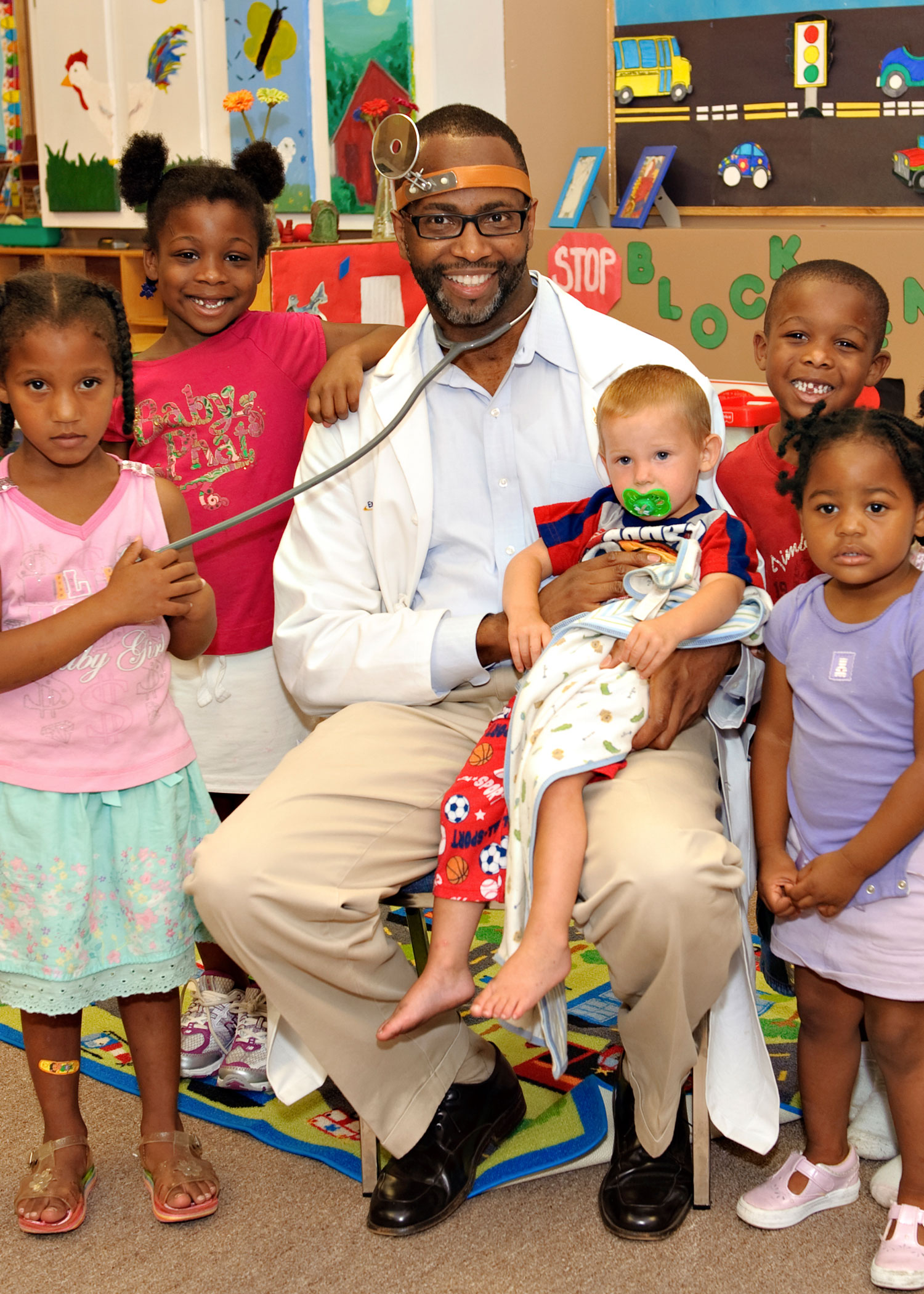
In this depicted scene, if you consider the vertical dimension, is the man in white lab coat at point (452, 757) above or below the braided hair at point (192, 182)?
below

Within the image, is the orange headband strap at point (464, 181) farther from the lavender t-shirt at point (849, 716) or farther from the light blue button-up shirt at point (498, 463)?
the lavender t-shirt at point (849, 716)

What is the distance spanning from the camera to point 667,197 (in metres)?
3.48

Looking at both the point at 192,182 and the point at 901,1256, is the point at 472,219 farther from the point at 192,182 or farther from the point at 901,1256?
the point at 901,1256

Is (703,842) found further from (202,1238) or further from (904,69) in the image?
(904,69)

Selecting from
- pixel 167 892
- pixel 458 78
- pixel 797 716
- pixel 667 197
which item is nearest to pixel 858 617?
pixel 797 716

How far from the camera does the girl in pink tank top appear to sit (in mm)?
1662

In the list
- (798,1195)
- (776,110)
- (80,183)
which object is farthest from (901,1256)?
(80,183)

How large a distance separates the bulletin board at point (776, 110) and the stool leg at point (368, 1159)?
8.01ft

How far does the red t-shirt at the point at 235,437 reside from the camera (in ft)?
6.93

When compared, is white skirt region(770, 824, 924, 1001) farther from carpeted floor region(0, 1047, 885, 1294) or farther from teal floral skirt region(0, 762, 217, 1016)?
teal floral skirt region(0, 762, 217, 1016)

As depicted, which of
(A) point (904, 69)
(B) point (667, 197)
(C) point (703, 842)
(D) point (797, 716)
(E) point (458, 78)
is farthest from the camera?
(E) point (458, 78)

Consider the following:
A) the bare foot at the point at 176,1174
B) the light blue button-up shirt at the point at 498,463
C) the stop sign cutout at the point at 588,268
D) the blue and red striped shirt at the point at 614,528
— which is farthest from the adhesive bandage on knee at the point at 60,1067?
the stop sign cutout at the point at 588,268

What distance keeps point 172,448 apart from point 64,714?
0.61m

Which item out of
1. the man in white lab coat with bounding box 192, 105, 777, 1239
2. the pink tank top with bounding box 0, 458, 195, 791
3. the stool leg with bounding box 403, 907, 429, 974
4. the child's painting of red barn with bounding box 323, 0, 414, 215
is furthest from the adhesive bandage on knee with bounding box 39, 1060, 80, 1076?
the child's painting of red barn with bounding box 323, 0, 414, 215
